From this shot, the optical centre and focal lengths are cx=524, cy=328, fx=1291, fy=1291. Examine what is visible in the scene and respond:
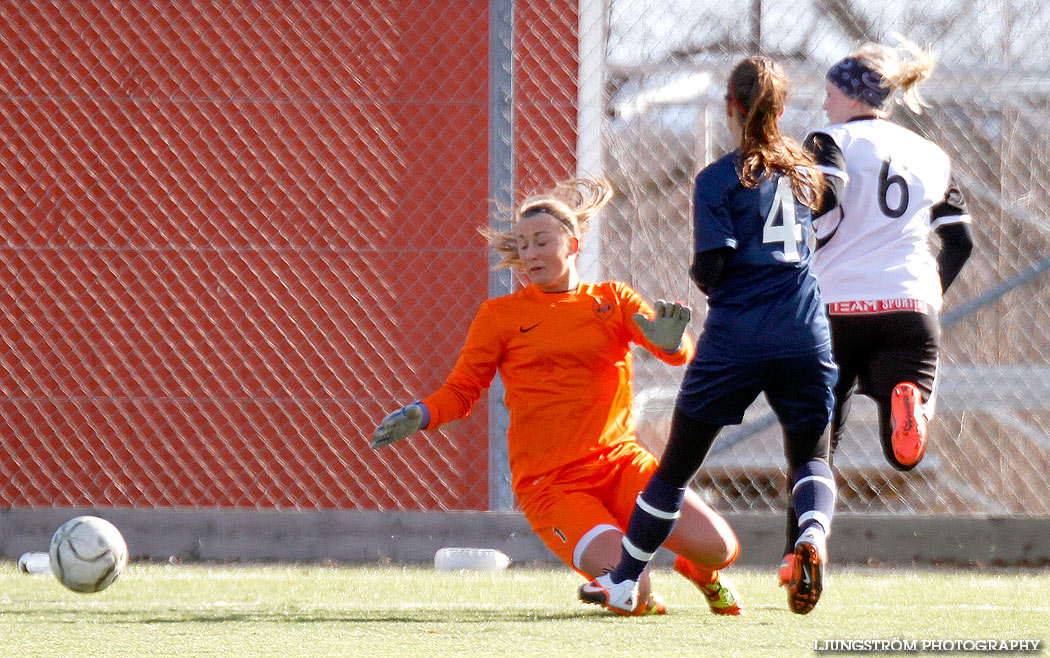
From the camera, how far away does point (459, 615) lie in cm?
360

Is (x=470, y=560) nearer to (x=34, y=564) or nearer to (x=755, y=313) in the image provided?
(x=34, y=564)

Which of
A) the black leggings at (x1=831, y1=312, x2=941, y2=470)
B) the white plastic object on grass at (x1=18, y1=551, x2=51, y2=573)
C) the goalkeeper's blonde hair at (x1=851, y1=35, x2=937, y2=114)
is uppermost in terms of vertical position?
the goalkeeper's blonde hair at (x1=851, y1=35, x2=937, y2=114)

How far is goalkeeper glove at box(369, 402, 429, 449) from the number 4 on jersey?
992 mm

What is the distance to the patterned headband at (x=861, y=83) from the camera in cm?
369

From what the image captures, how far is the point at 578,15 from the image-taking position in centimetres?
601

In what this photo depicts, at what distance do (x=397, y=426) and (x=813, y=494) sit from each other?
1.05 m

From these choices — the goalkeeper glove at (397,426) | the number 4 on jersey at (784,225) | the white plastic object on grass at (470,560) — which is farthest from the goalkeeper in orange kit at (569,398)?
the white plastic object on grass at (470,560)

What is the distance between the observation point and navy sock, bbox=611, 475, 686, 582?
312 centimetres

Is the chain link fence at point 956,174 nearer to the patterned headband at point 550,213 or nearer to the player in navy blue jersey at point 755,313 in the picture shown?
the patterned headband at point 550,213

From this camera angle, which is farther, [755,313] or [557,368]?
[557,368]

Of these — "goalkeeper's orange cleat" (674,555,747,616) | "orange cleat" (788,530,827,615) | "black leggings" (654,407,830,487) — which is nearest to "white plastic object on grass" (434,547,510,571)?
"goalkeeper's orange cleat" (674,555,747,616)

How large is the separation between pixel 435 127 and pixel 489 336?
A: 104 inches

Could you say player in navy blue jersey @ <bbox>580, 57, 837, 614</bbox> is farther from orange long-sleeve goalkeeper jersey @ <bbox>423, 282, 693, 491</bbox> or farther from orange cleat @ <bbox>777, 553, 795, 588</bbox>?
orange long-sleeve goalkeeper jersey @ <bbox>423, 282, 693, 491</bbox>

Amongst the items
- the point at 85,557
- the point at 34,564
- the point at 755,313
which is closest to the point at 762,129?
the point at 755,313
